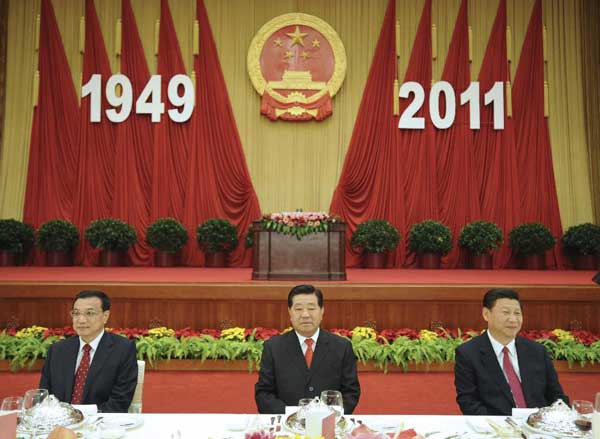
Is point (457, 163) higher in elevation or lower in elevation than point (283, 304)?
higher

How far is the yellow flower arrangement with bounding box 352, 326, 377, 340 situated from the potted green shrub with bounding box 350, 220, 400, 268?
2.86 metres

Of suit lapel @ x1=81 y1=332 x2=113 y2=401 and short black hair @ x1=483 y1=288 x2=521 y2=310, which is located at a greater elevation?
short black hair @ x1=483 y1=288 x2=521 y2=310

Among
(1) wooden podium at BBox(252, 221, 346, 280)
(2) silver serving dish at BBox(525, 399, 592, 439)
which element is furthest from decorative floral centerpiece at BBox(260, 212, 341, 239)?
(2) silver serving dish at BBox(525, 399, 592, 439)

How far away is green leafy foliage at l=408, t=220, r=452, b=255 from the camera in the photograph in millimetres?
7832

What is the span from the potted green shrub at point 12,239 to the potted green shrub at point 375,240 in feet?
15.0

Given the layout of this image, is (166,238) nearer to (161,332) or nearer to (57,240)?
(57,240)

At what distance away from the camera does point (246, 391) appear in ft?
13.8

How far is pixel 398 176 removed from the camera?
848 centimetres

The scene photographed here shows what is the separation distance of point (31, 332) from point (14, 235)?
338 cm

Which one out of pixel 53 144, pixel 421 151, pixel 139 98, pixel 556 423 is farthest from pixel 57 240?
pixel 556 423

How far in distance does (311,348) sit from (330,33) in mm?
6762

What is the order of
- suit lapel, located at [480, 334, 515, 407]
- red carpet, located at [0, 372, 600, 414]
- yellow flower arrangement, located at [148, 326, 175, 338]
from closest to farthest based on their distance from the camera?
1. suit lapel, located at [480, 334, 515, 407]
2. red carpet, located at [0, 372, 600, 414]
3. yellow flower arrangement, located at [148, 326, 175, 338]

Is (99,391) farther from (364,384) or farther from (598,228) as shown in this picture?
(598,228)

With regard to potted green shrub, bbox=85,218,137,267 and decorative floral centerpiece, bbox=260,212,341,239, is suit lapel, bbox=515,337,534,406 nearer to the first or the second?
decorative floral centerpiece, bbox=260,212,341,239
